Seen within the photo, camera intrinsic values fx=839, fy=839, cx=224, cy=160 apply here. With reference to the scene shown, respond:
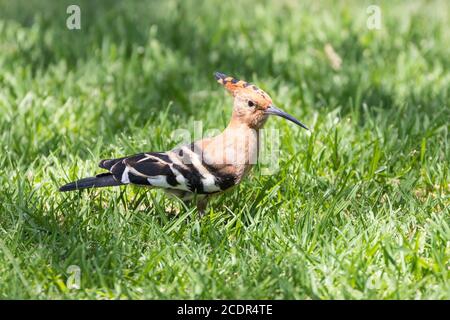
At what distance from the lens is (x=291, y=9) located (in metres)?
7.37

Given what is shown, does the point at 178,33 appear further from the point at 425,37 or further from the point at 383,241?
the point at 383,241

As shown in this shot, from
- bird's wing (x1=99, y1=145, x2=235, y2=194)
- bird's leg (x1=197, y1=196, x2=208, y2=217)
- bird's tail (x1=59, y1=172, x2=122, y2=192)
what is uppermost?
bird's wing (x1=99, y1=145, x2=235, y2=194)

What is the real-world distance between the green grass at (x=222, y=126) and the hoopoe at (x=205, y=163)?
14 centimetres

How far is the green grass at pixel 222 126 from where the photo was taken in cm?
346

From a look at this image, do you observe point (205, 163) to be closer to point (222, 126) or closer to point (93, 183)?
point (93, 183)

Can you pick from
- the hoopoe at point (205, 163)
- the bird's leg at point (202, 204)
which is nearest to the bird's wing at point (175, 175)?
the hoopoe at point (205, 163)

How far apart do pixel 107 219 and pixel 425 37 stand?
3.80 m

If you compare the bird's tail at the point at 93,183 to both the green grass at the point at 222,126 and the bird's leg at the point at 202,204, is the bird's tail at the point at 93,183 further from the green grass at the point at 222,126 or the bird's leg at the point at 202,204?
the bird's leg at the point at 202,204

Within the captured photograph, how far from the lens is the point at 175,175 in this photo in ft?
12.9

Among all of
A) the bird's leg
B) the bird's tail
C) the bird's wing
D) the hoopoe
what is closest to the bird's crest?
the hoopoe

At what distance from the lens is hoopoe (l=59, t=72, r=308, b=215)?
3.93 m

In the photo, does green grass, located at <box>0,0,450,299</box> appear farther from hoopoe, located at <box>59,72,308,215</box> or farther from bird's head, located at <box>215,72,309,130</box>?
bird's head, located at <box>215,72,309,130</box>

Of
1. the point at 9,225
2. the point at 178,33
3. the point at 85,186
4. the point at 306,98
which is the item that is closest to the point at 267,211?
the point at 85,186

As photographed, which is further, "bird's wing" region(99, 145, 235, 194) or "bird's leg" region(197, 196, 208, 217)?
"bird's leg" region(197, 196, 208, 217)
